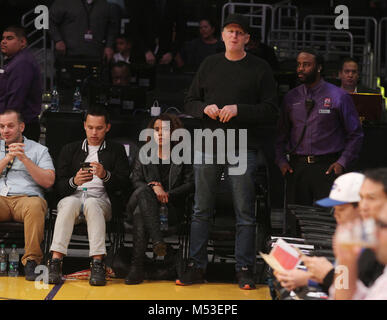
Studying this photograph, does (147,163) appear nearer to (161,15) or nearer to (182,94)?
(182,94)

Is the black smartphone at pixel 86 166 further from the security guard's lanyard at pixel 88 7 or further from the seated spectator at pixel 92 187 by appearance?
the security guard's lanyard at pixel 88 7

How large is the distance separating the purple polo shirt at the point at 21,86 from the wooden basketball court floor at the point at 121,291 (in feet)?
6.46

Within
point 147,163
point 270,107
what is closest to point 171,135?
point 147,163

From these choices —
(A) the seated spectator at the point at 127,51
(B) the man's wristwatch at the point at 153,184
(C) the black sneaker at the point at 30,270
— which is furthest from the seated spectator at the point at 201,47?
(C) the black sneaker at the point at 30,270

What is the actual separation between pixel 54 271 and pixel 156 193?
1.07m

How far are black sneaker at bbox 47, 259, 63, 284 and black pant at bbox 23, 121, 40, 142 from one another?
177 cm

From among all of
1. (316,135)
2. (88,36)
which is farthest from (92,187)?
(88,36)

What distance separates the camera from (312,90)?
7414mm

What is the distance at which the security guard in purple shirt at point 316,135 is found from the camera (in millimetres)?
7270

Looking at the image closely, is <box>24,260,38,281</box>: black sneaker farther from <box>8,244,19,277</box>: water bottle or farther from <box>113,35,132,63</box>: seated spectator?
<box>113,35,132,63</box>: seated spectator

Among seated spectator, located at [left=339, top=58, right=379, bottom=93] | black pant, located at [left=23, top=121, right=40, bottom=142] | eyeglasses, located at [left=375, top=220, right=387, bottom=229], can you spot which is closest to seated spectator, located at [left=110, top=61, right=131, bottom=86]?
black pant, located at [left=23, top=121, right=40, bottom=142]

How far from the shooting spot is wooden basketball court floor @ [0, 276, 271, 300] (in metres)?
6.26

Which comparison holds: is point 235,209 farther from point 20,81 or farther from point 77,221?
point 20,81

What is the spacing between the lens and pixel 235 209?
6.80 metres
